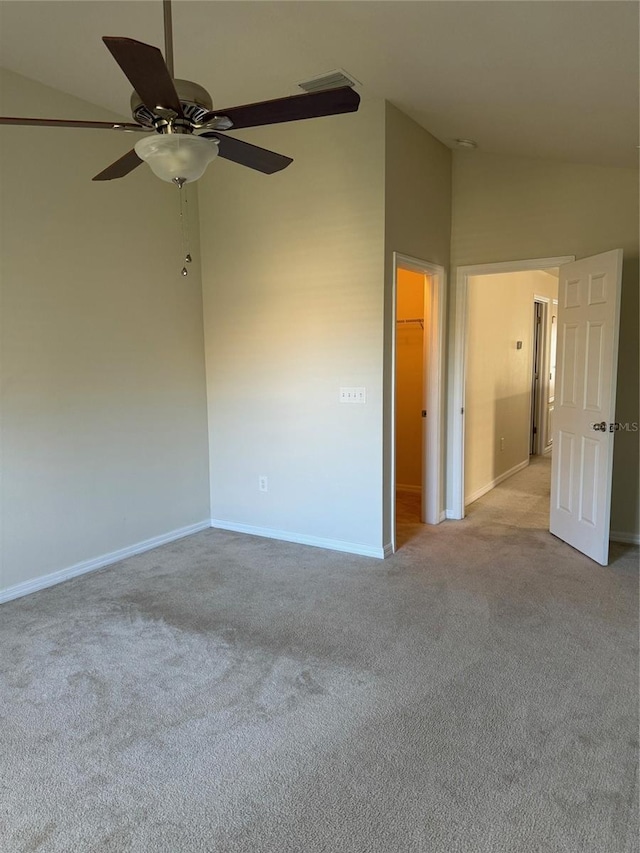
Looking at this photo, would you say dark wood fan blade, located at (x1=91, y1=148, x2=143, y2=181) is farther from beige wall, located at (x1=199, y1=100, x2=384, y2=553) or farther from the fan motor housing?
beige wall, located at (x1=199, y1=100, x2=384, y2=553)

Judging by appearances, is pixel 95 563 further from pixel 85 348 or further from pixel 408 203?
pixel 408 203

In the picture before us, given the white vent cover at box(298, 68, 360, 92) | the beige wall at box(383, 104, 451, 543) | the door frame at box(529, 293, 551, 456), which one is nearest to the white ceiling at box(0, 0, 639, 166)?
the white vent cover at box(298, 68, 360, 92)

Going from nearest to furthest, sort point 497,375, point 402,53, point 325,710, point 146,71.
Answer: point 146,71, point 325,710, point 402,53, point 497,375

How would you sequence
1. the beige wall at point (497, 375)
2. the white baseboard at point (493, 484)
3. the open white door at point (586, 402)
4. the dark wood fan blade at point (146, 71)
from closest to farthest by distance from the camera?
1. the dark wood fan blade at point (146, 71)
2. the open white door at point (586, 402)
3. the beige wall at point (497, 375)
4. the white baseboard at point (493, 484)

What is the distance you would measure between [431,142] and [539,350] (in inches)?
161

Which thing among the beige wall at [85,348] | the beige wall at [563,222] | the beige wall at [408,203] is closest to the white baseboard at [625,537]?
the beige wall at [563,222]

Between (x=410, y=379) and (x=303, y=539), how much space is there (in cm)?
235

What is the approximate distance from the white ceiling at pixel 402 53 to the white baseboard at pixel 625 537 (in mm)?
2638

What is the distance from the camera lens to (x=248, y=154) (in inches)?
88.2

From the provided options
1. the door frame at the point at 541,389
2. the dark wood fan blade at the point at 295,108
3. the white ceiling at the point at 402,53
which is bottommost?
the door frame at the point at 541,389

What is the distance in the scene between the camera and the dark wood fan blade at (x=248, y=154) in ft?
6.82

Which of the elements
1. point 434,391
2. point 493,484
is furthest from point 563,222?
point 493,484

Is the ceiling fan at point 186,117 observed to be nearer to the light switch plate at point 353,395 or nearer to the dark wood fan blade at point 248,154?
the dark wood fan blade at point 248,154

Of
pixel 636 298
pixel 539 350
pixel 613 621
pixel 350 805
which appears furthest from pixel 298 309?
pixel 539 350
